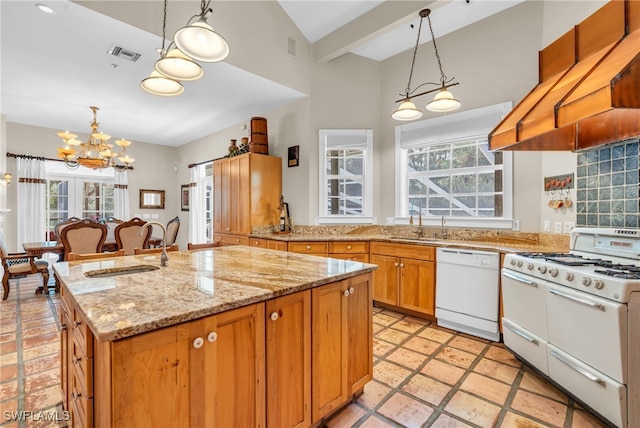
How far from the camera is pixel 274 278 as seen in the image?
1.60 m

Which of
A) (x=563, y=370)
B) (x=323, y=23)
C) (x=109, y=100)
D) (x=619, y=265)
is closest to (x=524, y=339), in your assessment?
(x=563, y=370)

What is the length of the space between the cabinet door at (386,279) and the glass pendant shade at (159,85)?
274cm

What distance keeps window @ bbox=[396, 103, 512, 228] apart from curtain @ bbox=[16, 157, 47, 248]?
21.9 feet

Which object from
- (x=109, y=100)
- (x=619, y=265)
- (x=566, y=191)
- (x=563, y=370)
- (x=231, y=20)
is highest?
(x=231, y=20)

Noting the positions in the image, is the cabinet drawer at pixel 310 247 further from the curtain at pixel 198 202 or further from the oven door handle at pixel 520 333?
the curtain at pixel 198 202

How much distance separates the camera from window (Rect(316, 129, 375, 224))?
14.3ft

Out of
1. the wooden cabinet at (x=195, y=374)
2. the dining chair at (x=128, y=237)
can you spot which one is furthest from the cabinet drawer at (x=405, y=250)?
the dining chair at (x=128, y=237)

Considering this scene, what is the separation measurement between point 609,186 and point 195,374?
3.23m

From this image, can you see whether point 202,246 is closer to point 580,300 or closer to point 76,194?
point 580,300

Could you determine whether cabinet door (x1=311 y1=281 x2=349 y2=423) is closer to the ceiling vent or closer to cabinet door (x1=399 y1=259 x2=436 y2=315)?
cabinet door (x1=399 y1=259 x2=436 y2=315)

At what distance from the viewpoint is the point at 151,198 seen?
715 centimetres

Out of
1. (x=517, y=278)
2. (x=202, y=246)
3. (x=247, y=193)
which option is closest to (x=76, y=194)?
(x=247, y=193)

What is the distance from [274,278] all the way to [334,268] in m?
0.43

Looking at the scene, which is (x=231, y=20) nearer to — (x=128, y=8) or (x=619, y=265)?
(x=128, y=8)
